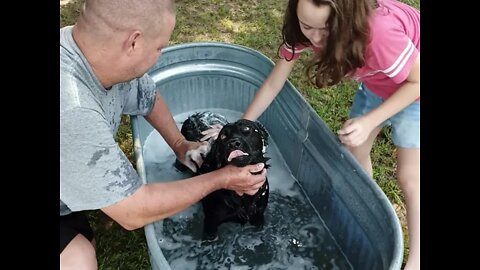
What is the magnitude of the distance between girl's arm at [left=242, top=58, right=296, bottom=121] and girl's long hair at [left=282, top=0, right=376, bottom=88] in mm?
396

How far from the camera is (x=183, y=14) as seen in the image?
4898 mm

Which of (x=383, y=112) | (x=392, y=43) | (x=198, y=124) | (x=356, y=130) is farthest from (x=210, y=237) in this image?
(x=392, y=43)

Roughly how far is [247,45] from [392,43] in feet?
7.56

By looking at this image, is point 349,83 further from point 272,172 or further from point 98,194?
point 98,194

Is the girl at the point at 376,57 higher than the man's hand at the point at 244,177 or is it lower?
higher

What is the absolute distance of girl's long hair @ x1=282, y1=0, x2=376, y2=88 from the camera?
2.23 meters

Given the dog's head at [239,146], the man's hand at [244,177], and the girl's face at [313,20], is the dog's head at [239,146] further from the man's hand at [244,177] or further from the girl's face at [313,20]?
the girl's face at [313,20]

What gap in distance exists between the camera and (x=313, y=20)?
226 cm

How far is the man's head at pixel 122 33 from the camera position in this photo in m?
1.90

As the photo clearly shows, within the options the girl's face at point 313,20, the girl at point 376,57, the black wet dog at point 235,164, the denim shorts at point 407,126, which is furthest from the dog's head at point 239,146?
the denim shorts at point 407,126

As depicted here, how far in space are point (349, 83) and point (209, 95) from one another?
3.72ft

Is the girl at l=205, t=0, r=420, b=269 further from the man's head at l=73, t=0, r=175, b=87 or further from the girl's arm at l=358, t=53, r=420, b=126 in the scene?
the man's head at l=73, t=0, r=175, b=87

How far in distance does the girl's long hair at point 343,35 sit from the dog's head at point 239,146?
481mm
